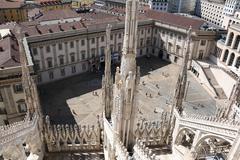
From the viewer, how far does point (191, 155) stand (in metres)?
20.3

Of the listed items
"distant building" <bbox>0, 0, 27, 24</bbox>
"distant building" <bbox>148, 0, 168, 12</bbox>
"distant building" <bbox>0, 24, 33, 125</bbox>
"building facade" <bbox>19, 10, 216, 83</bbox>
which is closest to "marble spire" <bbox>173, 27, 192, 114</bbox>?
"distant building" <bbox>0, 24, 33, 125</bbox>

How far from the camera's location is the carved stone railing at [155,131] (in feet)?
82.8

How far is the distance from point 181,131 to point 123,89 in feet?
38.3

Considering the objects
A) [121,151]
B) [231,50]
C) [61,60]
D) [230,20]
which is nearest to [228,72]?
[231,50]

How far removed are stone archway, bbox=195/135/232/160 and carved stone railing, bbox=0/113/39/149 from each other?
16029mm

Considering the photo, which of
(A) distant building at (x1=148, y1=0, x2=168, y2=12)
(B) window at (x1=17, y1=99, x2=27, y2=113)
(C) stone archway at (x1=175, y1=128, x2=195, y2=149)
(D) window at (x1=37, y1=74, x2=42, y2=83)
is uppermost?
(A) distant building at (x1=148, y1=0, x2=168, y2=12)

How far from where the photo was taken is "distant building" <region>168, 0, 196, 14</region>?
120262 mm

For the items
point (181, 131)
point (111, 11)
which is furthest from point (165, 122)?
point (111, 11)

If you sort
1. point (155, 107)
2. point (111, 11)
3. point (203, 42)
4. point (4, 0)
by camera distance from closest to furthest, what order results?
point (155, 107) → point (203, 42) → point (4, 0) → point (111, 11)

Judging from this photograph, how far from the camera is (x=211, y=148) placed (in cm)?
2375

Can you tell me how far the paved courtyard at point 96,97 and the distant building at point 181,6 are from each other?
251ft

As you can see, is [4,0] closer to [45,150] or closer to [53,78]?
[53,78]

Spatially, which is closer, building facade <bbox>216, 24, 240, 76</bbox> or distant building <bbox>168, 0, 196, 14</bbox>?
building facade <bbox>216, 24, 240, 76</bbox>

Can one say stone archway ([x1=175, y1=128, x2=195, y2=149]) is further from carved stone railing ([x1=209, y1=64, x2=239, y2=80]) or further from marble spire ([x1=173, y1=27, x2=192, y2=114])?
carved stone railing ([x1=209, y1=64, x2=239, y2=80])
